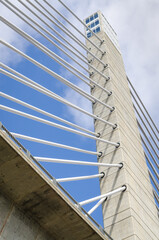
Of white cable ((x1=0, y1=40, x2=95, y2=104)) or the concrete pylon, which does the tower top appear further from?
white cable ((x1=0, y1=40, x2=95, y2=104))

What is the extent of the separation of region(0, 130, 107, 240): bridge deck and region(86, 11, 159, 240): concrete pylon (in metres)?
3.78

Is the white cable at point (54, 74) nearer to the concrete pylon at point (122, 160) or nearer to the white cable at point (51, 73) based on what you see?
the white cable at point (51, 73)

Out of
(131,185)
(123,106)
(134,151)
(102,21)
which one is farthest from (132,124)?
(102,21)

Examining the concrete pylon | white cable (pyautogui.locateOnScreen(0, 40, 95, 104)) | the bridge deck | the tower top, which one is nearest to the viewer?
the bridge deck

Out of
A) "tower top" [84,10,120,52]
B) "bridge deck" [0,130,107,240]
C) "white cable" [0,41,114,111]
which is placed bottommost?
"bridge deck" [0,130,107,240]

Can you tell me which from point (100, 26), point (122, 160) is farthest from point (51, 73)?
point (100, 26)

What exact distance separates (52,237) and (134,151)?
9.45 metres

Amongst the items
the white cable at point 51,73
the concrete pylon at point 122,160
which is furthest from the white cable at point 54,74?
the concrete pylon at point 122,160

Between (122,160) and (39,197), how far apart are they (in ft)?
24.6

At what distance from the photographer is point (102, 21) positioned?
28.3 meters

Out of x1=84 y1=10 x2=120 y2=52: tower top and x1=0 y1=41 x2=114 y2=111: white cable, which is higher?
x1=84 y1=10 x2=120 y2=52: tower top

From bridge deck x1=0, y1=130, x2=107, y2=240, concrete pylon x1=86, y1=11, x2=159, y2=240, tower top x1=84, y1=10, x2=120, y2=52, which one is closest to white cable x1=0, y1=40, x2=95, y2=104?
concrete pylon x1=86, y1=11, x2=159, y2=240

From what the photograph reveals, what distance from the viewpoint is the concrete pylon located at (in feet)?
51.8

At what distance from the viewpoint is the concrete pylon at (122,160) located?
15797 millimetres
